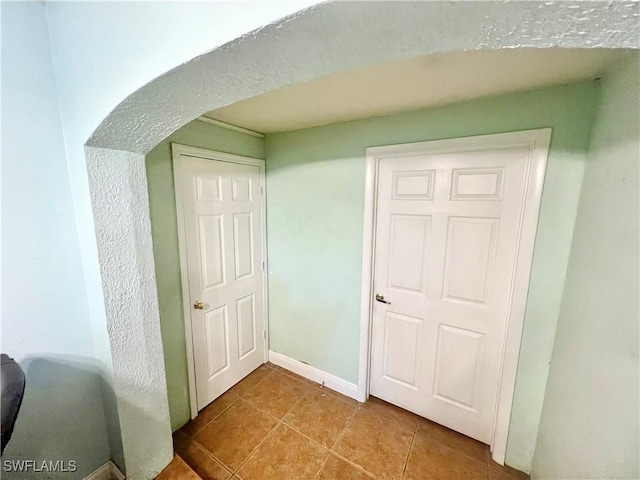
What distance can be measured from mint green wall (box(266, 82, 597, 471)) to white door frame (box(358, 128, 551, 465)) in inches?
1.4

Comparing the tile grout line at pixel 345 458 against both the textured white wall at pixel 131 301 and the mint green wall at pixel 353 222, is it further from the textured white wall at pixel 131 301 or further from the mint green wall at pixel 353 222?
the textured white wall at pixel 131 301

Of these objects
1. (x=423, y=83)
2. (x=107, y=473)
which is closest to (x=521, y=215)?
(x=423, y=83)

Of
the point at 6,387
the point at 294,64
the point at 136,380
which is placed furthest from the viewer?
the point at 136,380

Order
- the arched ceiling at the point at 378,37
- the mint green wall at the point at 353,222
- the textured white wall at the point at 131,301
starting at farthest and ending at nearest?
the mint green wall at the point at 353,222 → the textured white wall at the point at 131,301 → the arched ceiling at the point at 378,37

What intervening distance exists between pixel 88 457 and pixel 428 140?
8.38 ft

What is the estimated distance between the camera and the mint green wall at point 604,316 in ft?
2.46

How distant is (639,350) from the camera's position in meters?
0.70

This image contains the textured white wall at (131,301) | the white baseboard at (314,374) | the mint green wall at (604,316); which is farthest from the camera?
the white baseboard at (314,374)

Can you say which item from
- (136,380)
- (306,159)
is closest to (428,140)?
(306,159)

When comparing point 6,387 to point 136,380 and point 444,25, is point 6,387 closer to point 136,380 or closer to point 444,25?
point 136,380

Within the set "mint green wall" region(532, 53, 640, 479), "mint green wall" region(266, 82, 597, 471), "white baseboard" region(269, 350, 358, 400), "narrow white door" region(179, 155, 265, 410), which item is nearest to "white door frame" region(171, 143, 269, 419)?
"narrow white door" region(179, 155, 265, 410)

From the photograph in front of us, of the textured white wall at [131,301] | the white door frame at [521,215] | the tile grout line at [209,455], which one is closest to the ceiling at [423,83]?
the white door frame at [521,215]

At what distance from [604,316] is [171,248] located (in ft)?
6.88

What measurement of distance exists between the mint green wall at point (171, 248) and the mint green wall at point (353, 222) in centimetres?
61
